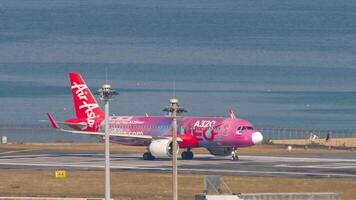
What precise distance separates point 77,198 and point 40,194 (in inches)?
138

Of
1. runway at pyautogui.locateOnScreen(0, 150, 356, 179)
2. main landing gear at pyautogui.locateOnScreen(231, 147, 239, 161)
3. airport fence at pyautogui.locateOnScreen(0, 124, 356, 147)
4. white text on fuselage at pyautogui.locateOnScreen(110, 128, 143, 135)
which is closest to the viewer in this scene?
runway at pyautogui.locateOnScreen(0, 150, 356, 179)

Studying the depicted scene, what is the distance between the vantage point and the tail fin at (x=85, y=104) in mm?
114688

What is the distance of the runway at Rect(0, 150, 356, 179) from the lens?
302ft

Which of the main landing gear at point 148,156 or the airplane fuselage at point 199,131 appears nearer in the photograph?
the airplane fuselage at point 199,131

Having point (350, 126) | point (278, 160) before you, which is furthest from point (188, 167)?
point (350, 126)

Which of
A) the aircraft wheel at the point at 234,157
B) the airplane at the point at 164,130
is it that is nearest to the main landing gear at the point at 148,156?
the airplane at the point at 164,130

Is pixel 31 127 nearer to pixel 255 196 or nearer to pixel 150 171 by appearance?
pixel 150 171

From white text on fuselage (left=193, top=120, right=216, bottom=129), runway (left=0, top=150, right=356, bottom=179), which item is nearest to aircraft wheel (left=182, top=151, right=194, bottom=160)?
runway (left=0, top=150, right=356, bottom=179)

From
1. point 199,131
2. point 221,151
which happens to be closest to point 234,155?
point 221,151

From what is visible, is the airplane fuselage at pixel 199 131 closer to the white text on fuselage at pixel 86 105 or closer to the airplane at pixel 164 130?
the airplane at pixel 164 130

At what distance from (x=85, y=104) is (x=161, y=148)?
12.7m

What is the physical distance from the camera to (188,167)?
9625 cm

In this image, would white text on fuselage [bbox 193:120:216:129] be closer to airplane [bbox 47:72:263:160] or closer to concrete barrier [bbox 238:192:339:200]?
airplane [bbox 47:72:263:160]

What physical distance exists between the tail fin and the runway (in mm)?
3164
